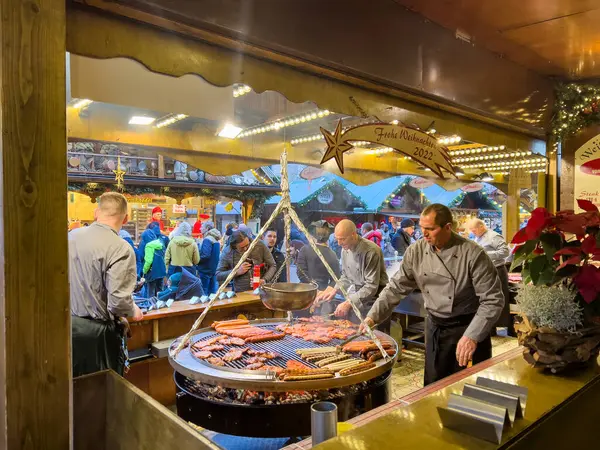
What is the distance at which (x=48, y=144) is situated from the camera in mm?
1513

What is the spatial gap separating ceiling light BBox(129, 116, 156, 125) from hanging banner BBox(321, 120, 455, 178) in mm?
3318

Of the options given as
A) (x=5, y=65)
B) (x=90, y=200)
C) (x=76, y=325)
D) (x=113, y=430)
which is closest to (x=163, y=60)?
(x=5, y=65)

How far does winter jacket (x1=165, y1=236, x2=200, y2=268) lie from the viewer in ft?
24.2

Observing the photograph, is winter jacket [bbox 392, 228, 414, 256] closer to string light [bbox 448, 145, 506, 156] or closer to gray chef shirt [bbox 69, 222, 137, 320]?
string light [bbox 448, 145, 506, 156]

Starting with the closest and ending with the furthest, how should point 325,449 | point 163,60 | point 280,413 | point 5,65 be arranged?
point 325,449 → point 5,65 → point 163,60 → point 280,413

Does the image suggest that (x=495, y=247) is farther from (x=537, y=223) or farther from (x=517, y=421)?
(x=517, y=421)

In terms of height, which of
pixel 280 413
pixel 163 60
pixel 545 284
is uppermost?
pixel 163 60

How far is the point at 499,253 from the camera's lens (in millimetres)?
6949

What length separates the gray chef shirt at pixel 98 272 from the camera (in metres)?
3.55

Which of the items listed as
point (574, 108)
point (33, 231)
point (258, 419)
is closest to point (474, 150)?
point (574, 108)

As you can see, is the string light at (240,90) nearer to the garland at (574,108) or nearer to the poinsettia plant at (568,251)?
the garland at (574,108)

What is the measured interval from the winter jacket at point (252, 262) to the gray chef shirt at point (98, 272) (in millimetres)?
2583

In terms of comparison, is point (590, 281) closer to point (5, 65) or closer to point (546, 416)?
point (546, 416)

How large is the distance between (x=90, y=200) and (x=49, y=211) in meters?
8.69
